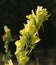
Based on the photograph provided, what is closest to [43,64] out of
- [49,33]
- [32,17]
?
[49,33]

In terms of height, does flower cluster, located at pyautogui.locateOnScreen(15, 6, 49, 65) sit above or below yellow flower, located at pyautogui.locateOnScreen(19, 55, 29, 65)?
above

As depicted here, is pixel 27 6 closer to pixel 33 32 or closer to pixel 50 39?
pixel 50 39

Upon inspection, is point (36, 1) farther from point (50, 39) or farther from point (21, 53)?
point (50, 39)

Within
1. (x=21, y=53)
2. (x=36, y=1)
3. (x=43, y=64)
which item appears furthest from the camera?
(x=43, y=64)

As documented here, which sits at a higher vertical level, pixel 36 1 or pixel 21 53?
pixel 36 1

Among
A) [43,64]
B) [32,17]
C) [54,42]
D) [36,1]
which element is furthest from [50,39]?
[32,17]

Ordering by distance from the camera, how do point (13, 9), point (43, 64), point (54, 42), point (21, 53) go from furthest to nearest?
1. point (54, 42)
2. point (13, 9)
3. point (43, 64)
4. point (21, 53)

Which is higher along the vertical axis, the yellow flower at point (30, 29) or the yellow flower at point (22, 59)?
the yellow flower at point (30, 29)

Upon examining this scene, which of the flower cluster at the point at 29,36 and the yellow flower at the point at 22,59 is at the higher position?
the flower cluster at the point at 29,36

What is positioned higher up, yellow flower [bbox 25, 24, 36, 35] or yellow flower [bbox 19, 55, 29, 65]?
yellow flower [bbox 25, 24, 36, 35]

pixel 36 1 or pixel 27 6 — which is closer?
pixel 36 1

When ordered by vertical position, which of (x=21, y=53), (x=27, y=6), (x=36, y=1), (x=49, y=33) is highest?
(x=27, y=6)
